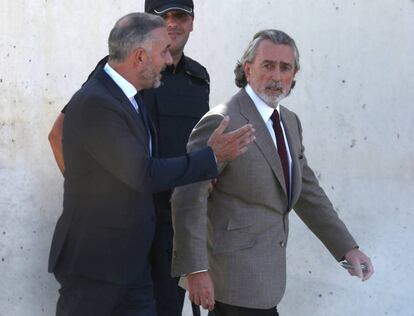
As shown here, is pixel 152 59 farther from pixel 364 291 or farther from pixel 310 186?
pixel 364 291

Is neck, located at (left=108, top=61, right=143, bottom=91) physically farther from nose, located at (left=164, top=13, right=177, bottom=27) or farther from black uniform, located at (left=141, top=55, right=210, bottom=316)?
nose, located at (left=164, top=13, right=177, bottom=27)

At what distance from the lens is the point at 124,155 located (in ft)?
9.52

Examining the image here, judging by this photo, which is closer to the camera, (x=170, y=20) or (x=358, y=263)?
(x=358, y=263)

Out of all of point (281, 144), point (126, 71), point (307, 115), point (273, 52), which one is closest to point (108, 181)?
point (126, 71)

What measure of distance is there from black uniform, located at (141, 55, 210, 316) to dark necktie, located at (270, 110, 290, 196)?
549mm

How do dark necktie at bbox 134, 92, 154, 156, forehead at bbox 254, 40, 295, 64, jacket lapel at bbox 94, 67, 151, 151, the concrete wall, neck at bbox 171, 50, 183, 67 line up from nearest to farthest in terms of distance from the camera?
jacket lapel at bbox 94, 67, 151, 151 → dark necktie at bbox 134, 92, 154, 156 → forehead at bbox 254, 40, 295, 64 → neck at bbox 171, 50, 183, 67 → the concrete wall

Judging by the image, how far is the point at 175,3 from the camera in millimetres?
3969

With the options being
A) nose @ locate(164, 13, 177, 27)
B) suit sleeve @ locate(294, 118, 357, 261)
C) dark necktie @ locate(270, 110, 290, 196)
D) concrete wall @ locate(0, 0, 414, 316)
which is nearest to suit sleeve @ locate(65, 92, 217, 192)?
dark necktie @ locate(270, 110, 290, 196)

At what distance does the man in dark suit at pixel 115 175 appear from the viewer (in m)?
2.95

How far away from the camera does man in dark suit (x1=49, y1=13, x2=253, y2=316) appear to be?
9.67ft

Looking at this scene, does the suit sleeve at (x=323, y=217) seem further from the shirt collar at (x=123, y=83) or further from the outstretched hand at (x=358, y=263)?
the shirt collar at (x=123, y=83)

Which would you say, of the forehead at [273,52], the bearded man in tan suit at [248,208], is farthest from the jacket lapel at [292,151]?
the forehead at [273,52]

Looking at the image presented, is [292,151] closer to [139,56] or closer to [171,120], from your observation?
[171,120]

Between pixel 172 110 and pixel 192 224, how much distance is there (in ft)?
2.54
